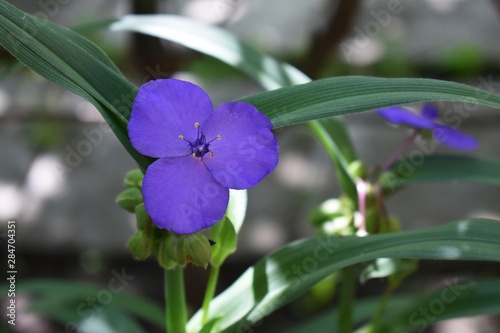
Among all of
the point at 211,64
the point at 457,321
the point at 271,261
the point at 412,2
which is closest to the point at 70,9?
the point at 211,64

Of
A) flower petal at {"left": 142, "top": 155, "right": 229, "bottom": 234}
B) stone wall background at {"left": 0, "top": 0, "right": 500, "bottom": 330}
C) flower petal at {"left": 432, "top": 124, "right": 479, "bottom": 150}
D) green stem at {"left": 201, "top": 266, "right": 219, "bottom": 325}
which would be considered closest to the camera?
flower petal at {"left": 142, "top": 155, "right": 229, "bottom": 234}

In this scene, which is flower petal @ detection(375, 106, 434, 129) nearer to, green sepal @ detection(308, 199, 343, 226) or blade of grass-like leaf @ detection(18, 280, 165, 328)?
green sepal @ detection(308, 199, 343, 226)

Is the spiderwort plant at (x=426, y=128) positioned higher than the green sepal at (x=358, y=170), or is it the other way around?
the spiderwort plant at (x=426, y=128)

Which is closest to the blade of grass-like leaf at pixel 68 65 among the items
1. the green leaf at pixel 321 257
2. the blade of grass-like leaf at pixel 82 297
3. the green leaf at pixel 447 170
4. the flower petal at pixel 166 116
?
the flower petal at pixel 166 116

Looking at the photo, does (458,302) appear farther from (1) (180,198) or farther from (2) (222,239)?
(1) (180,198)

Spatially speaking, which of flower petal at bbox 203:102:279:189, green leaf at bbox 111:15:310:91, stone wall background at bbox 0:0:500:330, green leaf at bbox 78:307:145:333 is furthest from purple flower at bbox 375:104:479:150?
stone wall background at bbox 0:0:500:330

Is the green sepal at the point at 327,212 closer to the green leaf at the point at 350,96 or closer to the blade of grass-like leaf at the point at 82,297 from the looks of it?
the green leaf at the point at 350,96

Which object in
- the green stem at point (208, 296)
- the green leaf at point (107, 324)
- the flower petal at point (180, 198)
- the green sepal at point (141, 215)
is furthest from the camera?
the green leaf at point (107, 324)

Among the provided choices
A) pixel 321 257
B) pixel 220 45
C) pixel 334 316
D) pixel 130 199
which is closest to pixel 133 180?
pixel 130 199
